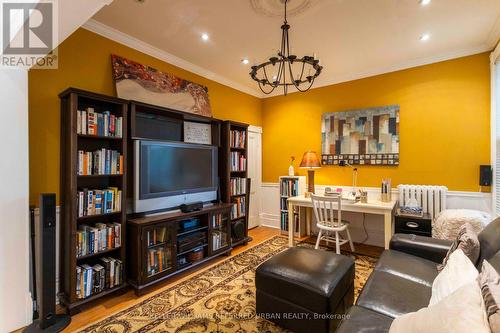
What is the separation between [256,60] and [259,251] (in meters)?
2.74

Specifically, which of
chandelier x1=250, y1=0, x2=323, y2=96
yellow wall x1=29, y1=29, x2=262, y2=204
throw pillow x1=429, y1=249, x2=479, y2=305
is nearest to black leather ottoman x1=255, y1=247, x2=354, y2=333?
throw pillow x1=429, y1=249, x2=479, y2=305

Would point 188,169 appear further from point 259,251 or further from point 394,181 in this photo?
point 394,181

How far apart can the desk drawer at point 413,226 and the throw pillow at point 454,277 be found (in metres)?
1.60

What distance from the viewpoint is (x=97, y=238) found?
2.20 metres

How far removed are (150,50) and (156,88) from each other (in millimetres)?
482

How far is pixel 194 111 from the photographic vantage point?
134 inches

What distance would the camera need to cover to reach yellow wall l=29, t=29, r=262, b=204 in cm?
212

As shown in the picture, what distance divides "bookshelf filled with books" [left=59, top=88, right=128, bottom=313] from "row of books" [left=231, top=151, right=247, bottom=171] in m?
1.66

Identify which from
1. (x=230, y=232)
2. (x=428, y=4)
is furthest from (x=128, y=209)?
(x=428, y=4)

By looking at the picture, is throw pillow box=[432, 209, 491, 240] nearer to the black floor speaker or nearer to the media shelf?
the media shelf

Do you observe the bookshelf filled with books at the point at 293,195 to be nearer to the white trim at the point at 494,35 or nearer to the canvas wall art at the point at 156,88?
the canvas wall art at the point at 156,88

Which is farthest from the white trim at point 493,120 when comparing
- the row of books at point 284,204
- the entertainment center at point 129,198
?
the entertainment center at point 129,198

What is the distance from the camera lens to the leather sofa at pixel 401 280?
1.26 m

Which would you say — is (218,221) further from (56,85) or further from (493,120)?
(493,120)
